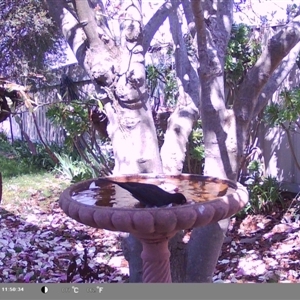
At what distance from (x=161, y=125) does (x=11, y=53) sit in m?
2.35

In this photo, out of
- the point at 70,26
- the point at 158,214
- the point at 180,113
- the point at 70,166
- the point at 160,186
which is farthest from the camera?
the point at 70,166

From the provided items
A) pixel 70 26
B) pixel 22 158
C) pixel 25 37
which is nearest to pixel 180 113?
pixel 70 26

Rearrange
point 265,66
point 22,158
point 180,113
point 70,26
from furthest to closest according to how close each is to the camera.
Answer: point 22,158 → point 180,113 → point 70,26 → point 265,66

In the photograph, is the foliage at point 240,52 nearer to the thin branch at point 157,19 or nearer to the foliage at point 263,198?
the foliage at point 263,198

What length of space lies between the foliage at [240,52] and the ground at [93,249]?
0.80 m

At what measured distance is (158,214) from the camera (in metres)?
0.94

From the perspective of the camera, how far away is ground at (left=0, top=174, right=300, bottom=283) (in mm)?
1838

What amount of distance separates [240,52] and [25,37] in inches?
95.0

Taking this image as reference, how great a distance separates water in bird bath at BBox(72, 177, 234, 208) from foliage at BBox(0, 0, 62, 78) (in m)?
2.84

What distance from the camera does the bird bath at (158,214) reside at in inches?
37.2

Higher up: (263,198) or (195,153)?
(195,153)

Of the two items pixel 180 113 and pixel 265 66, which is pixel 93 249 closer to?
pixel 180 113

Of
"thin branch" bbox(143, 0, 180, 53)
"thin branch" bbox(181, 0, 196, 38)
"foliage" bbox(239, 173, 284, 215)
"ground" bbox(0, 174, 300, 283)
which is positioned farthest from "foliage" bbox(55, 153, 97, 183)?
"thin branch" bbox(181, 0, 196, 38)

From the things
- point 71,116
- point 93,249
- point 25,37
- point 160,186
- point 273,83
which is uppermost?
point 25,37
